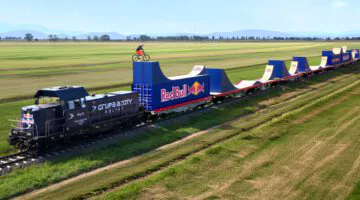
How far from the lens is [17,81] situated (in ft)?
185

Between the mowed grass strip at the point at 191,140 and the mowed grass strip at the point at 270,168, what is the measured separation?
920mm

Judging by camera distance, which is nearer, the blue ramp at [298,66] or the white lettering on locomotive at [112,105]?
the white lettering on locomotive at [112,105]

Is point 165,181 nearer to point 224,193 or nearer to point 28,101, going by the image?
point 224,193

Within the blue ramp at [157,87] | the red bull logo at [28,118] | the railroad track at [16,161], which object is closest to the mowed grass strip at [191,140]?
the blue ramp at [157,87]

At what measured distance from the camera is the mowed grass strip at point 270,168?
15781 millimetres

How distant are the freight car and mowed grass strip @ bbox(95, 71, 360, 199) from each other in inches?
262

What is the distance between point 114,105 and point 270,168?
1106cm

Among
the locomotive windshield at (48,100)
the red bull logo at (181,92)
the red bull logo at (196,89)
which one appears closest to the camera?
the locomotive windshield at (48,100)

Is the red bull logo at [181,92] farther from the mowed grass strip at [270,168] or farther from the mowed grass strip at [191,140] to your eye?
the mowed grass strip at [270,168]

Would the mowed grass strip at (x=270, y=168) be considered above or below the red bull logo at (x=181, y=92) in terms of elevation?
below

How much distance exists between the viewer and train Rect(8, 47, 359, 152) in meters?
20.7

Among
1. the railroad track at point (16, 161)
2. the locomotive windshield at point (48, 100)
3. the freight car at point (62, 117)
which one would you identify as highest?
the locomotive windshield at point (48, 100)

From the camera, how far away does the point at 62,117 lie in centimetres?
2153

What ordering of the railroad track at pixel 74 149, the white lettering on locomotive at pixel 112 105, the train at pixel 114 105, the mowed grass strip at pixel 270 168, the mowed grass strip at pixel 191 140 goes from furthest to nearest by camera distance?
the white lettering on locomotive at pixel 112 105 < the train at pixel 114 105 < the railroad track at pixel 74 149 < the mowed grass strip at pixel 191 140 < the mowed grass strip at pixel 270 168
